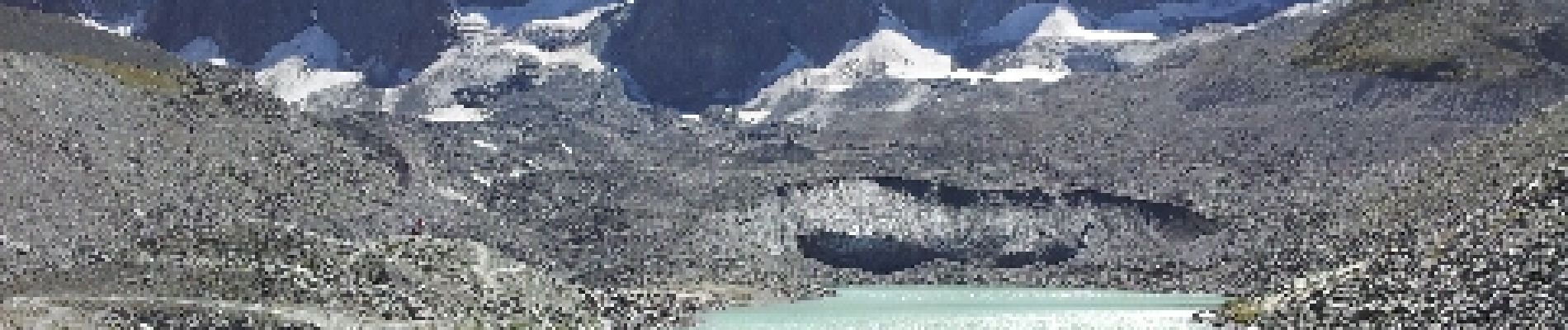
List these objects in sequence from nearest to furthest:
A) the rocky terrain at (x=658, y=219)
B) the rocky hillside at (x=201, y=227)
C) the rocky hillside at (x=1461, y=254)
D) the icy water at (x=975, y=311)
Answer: the rocky hillside at (x=1461, y=254), the rocky terrain at (x=658, y=219), the rocky hillside at (x=201, y=227), the icy water at (x=975, y=311)

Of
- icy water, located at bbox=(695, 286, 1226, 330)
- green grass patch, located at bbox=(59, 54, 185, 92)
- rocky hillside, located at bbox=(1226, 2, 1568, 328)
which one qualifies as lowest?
icy water, located at bbox=(695, 286, 1226, 330)

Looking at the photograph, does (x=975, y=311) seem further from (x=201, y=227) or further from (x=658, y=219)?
(x=658, y=219)

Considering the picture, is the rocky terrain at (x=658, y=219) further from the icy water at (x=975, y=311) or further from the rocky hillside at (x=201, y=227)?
the icy water at (x=975, y=311)

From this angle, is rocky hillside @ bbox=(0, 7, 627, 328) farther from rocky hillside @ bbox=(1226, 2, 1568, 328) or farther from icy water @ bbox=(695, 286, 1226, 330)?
rocky hillside @ bbox=(1226, 2, 1568, 328)

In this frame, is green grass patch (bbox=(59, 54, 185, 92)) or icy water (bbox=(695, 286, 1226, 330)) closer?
icy water (bbox=(695, 286, 1226, 330))

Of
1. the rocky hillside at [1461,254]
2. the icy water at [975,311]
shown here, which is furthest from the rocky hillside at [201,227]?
the rocky hillside at [1461,254]

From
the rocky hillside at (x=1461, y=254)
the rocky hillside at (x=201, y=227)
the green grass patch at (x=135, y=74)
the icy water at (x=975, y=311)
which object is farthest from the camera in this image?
the green grass patch at (x=135, y=74)

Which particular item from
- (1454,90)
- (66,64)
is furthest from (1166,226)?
(66,64)

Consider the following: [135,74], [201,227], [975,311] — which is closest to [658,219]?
[135,74]

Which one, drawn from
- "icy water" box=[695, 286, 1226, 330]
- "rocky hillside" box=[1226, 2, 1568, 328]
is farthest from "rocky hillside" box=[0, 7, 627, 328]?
"rocky hillside" box=[1226, 2, 1568, 328]

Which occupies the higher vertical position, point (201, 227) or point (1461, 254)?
point (201, 227)
